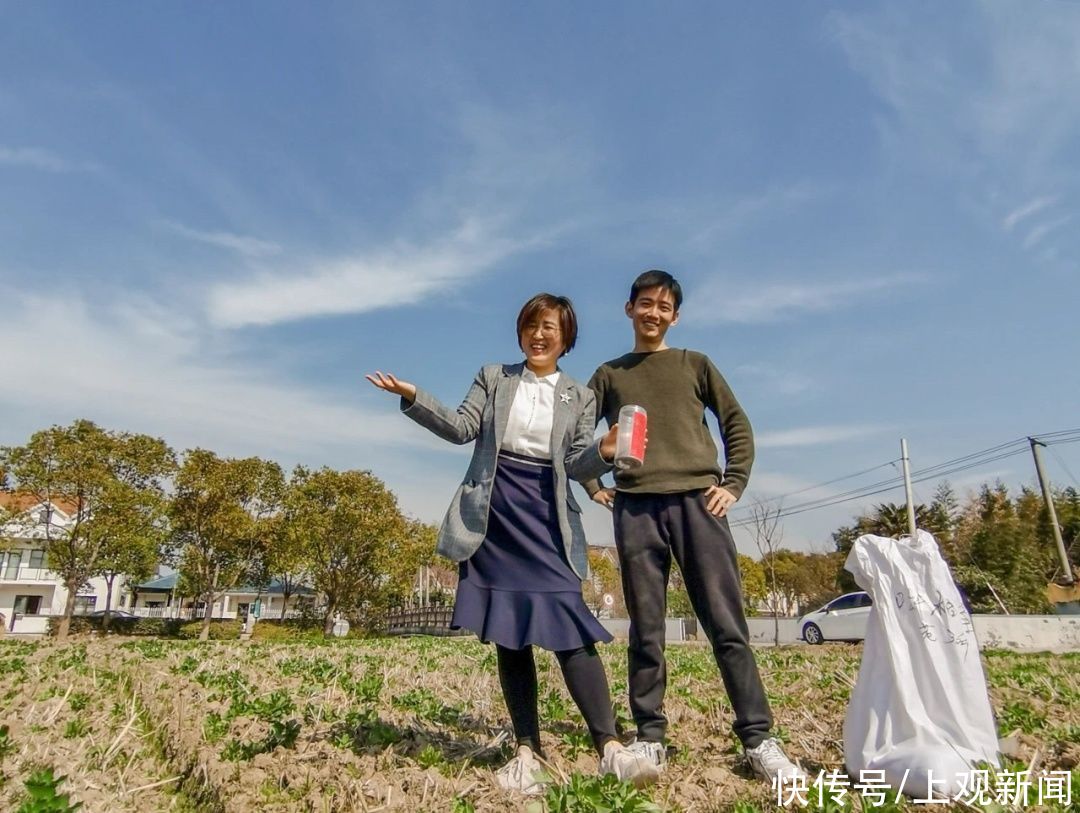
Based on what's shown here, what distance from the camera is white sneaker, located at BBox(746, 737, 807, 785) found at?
2.37 metres

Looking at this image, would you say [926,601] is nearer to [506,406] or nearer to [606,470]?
[606,470]

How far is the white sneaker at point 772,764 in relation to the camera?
2.37m

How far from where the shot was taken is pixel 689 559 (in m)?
2.90

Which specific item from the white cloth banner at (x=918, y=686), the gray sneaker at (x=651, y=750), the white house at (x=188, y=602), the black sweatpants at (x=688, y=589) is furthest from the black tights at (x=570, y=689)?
the white house at (x=188, y=602)

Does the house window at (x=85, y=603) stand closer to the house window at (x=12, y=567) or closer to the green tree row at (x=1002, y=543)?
the house window at (x=12, y=567)

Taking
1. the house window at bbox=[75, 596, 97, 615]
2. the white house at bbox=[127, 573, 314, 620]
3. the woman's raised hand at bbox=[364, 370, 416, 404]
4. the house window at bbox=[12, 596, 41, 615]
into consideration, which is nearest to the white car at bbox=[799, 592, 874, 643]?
the woman's raised hand at bbox=[364, 370, 416, 404]

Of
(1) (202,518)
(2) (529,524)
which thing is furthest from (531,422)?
(1) (202,518)

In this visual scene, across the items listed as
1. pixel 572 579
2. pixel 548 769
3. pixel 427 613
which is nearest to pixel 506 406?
pixel 572 579

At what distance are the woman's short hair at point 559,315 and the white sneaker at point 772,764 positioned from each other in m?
1.81

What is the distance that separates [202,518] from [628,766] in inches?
1109

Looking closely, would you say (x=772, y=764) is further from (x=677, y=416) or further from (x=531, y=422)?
(x=531, y=422)

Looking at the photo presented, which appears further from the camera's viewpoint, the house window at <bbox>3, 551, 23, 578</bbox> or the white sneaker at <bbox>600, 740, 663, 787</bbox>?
the house window at <bbox>3, 551, 23, 578</bbox>

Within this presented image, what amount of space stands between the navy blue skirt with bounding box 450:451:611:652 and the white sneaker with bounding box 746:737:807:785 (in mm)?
695

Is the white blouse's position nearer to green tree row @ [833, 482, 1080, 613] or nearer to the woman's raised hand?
the woman's raised hand
